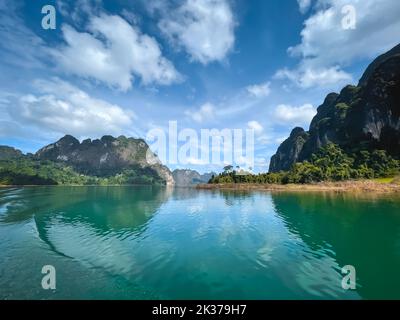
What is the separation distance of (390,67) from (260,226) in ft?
691

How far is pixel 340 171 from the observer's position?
14962cm

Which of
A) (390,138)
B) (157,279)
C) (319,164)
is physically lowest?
(157,279)

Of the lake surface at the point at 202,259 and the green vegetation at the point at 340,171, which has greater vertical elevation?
the green vegetation at the point at 340,171

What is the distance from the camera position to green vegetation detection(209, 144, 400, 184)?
146625mm

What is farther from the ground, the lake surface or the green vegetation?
the green vegetation

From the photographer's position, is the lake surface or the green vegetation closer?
the lake surface

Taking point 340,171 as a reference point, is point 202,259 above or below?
below

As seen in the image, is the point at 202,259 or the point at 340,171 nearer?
the point at 202,259

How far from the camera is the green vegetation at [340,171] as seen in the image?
147 m

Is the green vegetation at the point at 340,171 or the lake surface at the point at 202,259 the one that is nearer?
the lake surface at the point at 202,259

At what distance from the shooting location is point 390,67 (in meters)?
182

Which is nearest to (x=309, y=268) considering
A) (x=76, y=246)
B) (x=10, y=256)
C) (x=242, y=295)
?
(x=242, y=295)

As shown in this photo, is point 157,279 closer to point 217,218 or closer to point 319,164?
point 217,218
